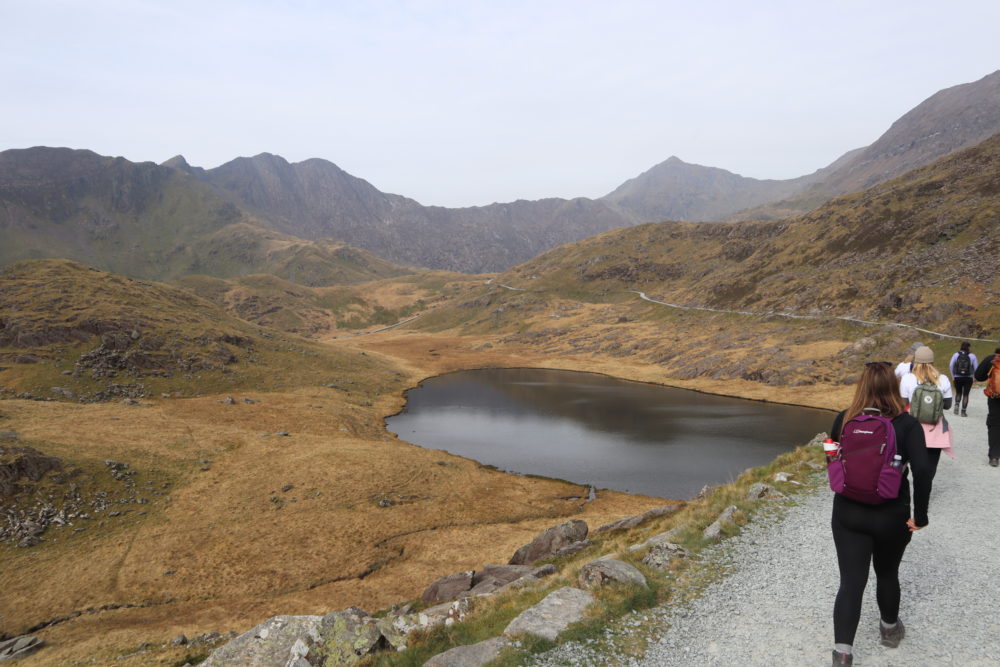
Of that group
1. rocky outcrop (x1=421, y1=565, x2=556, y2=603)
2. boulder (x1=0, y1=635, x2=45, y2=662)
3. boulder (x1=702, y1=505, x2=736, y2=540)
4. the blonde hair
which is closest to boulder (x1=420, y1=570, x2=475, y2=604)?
rocky outcrop (x1=421, y1=565, x2=556, y2=603)

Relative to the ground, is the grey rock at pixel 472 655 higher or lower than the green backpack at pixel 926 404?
lower

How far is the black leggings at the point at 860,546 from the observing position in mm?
7078

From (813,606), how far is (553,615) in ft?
18.5

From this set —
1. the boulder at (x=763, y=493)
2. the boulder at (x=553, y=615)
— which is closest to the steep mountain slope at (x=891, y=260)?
the boulder at (x=763, y=493)

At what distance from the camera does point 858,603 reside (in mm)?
7355

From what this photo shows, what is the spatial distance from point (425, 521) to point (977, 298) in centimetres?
8306

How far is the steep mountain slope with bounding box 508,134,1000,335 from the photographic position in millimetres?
72812

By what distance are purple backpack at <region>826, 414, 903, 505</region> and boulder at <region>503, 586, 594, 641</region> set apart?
5.96 m

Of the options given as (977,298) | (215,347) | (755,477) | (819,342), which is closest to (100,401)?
(215,347)

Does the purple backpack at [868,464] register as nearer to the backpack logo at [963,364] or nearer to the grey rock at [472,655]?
the grey rock at [472,655]

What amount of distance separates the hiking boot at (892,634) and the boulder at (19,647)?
96.9 ft

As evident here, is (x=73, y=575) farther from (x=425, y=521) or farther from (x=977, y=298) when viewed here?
(x=977, y=298)

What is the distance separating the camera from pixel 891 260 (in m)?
91.3

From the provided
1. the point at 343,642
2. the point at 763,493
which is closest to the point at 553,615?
the point at 343,642
